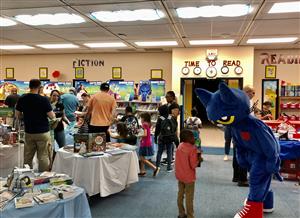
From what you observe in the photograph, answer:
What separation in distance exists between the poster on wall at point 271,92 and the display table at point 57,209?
7.45 m

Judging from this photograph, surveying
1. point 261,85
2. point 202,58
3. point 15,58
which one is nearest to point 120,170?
point 202,58

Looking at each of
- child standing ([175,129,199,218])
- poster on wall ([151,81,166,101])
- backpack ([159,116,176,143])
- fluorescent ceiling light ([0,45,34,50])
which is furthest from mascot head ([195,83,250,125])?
fluorescent ceiling light ([0,45,34,50])

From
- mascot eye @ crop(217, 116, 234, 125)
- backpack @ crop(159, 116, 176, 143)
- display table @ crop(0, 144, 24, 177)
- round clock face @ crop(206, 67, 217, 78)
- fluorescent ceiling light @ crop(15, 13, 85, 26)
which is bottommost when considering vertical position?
display table @ crop(0, 144, 24, 177)

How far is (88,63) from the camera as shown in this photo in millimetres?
9844

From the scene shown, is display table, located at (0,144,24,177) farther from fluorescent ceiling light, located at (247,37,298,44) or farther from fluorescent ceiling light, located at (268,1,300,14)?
fluorescent ceiling light, located at (247,37,298,44)

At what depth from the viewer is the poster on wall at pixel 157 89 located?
8.16 m

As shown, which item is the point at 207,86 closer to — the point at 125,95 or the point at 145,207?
the point at 125,95

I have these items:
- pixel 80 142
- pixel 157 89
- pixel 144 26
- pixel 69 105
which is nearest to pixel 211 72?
pixel 157 89

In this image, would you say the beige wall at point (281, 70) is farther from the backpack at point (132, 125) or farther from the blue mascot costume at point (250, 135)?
the blue mascot costume at point (250, 135)

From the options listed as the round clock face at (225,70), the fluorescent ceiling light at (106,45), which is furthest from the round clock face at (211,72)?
the fluorescent ceiling light at (106,45)

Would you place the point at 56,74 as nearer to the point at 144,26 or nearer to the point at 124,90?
the point at 124,90

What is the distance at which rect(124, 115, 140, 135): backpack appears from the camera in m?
5.12

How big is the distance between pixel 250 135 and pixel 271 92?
6330 mm

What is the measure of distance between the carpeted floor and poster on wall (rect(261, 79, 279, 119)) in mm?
4152
